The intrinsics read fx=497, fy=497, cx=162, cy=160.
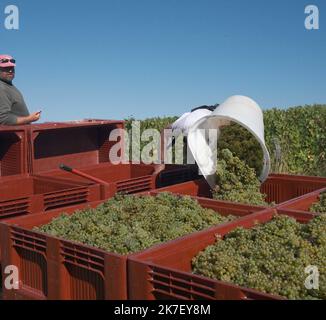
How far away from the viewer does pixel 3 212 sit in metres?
4.11

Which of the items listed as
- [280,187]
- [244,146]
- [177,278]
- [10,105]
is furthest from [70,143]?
[177,278]

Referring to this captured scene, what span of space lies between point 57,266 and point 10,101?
10.6 feet

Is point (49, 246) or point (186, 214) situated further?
point (186, 214)

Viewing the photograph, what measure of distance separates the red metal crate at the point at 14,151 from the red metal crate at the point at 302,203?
9.50 ft

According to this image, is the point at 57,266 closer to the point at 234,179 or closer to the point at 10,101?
the point at 234,179

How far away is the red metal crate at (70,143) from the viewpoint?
582cm

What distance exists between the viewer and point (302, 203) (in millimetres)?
4312

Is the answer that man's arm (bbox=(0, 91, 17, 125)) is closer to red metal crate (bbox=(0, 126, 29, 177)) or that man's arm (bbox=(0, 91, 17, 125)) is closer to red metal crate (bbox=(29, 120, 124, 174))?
red metal crate (bbox=(0, 126, 29, 177))

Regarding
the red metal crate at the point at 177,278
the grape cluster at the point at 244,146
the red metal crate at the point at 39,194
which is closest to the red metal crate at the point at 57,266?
the red metal crate at the point at 177,278

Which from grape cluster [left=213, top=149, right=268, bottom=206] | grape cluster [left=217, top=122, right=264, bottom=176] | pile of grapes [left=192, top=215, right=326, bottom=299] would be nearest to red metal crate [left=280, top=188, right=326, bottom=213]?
pile of grapes [left=192, top=215, right=326, bottom=299]

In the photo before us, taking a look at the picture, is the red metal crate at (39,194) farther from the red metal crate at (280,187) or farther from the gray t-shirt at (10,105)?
the red metal crate at (280,187)
